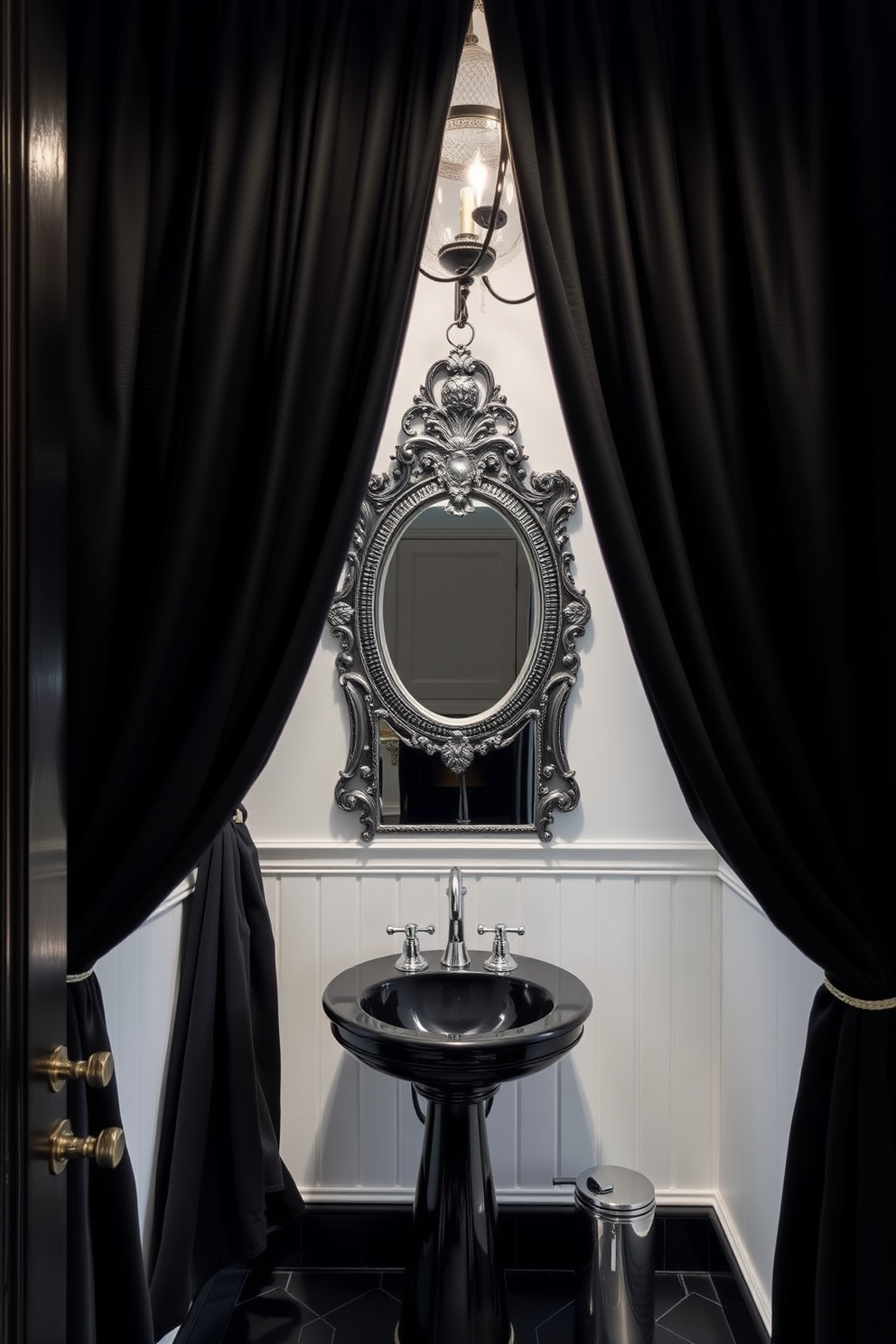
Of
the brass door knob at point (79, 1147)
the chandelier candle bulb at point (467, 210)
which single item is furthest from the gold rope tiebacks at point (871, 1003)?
the chandelier candle bulb at point (467, 210)

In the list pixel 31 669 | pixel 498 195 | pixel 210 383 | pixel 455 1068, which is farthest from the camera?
pixel 455 1068

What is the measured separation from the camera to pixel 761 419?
44.9 inches

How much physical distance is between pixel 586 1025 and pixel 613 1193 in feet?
1.35

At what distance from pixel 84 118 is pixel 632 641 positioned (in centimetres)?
94

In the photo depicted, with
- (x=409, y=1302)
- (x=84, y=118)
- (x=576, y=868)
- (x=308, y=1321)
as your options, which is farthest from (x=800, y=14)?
(x=308, y=1321)

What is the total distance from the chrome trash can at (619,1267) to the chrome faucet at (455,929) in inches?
21.8

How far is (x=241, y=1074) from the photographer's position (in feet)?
6.36

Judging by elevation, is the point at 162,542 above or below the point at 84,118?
below

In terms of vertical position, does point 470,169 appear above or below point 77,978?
above

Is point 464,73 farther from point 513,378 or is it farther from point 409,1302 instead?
point 409,1302

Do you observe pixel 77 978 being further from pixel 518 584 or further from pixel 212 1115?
pixel 518 584

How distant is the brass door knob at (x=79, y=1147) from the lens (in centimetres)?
88

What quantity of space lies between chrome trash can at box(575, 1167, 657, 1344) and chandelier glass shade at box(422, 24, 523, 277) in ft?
6.12

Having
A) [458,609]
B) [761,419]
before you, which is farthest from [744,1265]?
[761,419]
